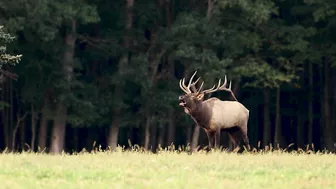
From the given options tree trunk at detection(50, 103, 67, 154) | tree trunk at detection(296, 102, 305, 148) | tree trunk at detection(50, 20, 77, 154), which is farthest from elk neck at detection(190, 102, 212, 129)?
tree trunk at detection(296, 102, 305, 148)

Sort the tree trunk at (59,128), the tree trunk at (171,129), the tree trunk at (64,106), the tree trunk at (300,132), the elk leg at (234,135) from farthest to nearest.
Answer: the tree trunk at (300,132), the tree trunk at (171,129), the tree trunk at (59,128), the tree trunk at (64,106), the elk leg at (234,135)

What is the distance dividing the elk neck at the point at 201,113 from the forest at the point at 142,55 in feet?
45.8

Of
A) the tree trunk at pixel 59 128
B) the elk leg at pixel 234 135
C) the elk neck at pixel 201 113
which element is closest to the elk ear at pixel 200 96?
the elk neck at pixel 201 113

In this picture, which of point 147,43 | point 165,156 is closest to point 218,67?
point 147,43

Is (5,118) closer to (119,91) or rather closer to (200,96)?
(119,91)

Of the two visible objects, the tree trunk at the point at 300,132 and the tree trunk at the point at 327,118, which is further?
the tree trunk at the point at 300,132

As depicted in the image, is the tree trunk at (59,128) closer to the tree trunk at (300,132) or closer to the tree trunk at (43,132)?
the tree trunk at (43,132)

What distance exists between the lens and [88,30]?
4731 centimetres

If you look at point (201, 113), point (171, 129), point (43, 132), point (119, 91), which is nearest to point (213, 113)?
point (201, 113)

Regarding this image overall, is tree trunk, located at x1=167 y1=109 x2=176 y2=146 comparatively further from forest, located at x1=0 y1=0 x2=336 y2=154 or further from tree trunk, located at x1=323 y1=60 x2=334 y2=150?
tree trunk, located at x1=323 y1=60 x2=334 y2=150

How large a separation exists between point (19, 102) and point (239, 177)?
105 feet

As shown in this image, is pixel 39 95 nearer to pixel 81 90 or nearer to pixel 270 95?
pixel 81 90

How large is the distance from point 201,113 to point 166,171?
8285 mm

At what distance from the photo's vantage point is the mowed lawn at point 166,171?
54.1 feet
